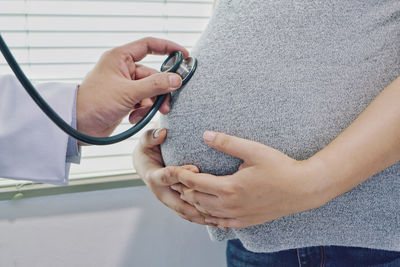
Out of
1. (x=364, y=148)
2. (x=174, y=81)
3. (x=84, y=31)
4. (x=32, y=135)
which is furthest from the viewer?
(x=84, y=31)

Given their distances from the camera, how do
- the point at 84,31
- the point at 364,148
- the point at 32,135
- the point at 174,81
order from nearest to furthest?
the point at 364,148 < the point at 174,81 < the point at 32,135 < the point at 84,31

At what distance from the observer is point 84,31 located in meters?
1.07

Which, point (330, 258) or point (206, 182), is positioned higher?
point (206, 182)

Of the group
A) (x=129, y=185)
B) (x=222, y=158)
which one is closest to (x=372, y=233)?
(x=222, y=158)

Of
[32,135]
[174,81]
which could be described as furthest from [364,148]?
[32,135]

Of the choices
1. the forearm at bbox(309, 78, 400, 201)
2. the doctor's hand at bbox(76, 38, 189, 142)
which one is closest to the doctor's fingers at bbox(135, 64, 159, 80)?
the doctor's hand at bbox(76, 38, 189, 142)

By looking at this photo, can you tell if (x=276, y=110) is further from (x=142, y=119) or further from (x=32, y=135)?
(x=32, y=135)

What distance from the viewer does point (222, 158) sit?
603mm

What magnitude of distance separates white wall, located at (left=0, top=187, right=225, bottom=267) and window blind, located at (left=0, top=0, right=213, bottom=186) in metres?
0.10

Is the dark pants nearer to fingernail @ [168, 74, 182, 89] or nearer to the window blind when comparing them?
fingernail @ [168, 74, 182, 89]

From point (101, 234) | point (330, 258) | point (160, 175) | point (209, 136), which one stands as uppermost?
point (209, 136)

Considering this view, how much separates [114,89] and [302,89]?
0.41 m

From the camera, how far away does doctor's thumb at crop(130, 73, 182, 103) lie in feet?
2.09

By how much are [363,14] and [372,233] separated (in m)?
0.42
